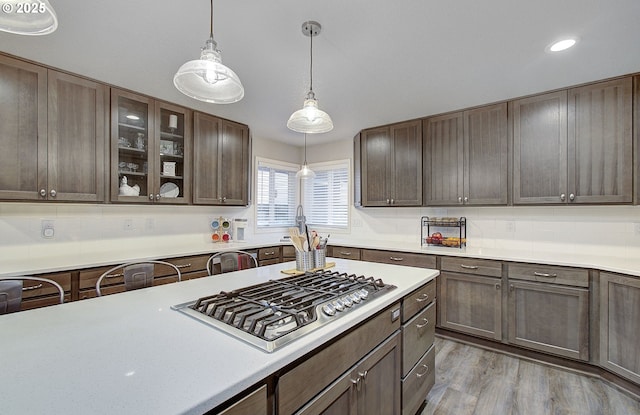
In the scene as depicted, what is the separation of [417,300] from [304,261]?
73 cm

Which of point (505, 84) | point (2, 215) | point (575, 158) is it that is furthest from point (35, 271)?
point (575, 158)

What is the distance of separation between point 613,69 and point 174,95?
3.78 meters

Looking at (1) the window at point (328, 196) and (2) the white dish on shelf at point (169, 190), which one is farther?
(1) the window at point (328, 196)

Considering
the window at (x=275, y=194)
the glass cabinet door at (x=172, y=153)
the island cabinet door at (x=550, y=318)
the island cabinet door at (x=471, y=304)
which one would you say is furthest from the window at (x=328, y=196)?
the island cabinet door at (x=550, y=318)

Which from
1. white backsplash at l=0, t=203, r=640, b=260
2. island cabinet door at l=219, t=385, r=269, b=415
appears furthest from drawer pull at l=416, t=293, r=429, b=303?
white backsplash at l=0, t=203, r=640, b=260

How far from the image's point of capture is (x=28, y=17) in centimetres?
93

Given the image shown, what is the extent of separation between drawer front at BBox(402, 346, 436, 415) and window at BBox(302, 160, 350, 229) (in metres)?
2.68

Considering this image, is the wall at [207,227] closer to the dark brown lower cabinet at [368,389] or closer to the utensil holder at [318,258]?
the utensil holder at [318,258]

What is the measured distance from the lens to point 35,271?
201 centimetres

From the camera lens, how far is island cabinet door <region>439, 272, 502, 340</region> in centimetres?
268

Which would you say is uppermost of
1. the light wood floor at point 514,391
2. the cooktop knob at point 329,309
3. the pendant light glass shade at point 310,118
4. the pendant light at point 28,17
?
the pendant light at point 28,17

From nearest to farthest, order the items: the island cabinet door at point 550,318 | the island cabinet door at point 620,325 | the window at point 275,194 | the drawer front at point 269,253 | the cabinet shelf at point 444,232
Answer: the island cabinet door at point 620,325 < the island cabinet door at point 550,318 < the cabinet shelf at point 444,232 < the drawer front at point 269,253 < the window at point 275,194

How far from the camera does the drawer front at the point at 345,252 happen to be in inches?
140

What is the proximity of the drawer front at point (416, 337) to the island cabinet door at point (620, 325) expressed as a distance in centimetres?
143
